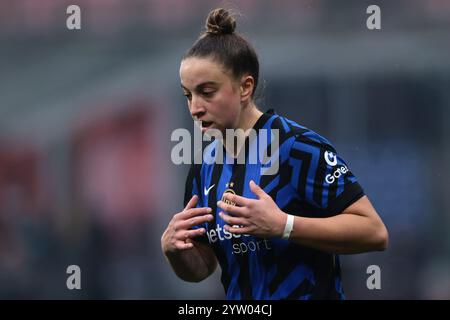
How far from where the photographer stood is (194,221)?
11.3 ft

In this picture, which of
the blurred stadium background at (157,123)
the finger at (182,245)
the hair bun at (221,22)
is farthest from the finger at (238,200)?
the blurred stadium background at (157,123)

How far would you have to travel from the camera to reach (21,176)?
40.5 ft

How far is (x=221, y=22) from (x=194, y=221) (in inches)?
32.7

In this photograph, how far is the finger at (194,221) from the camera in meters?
3.43

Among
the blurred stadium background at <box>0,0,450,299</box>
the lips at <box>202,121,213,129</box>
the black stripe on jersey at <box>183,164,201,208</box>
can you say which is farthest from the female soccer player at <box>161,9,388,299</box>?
the blurred stadium background at <box>0,0,450,299</box>

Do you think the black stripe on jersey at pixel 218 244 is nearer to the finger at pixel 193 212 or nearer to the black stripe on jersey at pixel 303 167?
the finger at pixel 193 212

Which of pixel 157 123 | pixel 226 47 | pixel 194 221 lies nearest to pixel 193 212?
pixel 194 221

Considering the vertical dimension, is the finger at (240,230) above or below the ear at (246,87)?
below

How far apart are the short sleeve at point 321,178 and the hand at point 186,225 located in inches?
15.0

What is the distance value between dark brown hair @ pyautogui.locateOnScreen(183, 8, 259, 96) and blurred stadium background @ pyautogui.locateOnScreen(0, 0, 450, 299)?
6.27 m

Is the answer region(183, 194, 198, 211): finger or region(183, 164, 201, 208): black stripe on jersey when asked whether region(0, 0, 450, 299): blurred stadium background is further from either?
region(183, 194, 198, 211): finger

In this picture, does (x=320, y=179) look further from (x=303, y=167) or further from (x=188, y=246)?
(x=188, y=246)

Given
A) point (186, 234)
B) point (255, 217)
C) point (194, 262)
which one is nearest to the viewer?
point (255, 217)
